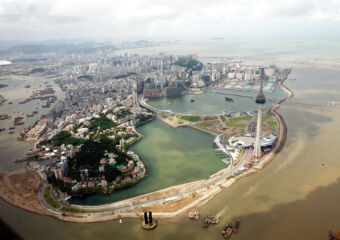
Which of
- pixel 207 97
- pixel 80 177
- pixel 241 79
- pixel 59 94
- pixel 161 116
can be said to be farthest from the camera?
pixel 241 79

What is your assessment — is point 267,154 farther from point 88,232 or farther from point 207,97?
point 207,97

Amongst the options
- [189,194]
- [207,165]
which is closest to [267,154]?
[207,165]

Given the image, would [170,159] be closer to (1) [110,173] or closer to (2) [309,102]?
(1) [110,173]

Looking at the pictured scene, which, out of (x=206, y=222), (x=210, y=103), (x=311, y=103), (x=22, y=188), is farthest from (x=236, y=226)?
(x=311, y=103)

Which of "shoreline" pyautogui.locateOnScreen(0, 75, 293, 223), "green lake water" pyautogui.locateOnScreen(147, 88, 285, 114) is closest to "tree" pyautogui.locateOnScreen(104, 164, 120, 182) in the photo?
"shoreline" pyautogui.locateOnScreen(0, 75, 293, 223)

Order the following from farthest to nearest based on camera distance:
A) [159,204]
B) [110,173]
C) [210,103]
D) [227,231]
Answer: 1. [210,103]
2. [110,173]
3. [159,204]
4. [227,231]

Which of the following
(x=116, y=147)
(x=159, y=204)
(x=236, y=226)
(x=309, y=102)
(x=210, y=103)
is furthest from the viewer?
(x=210, y=103)
